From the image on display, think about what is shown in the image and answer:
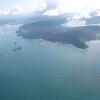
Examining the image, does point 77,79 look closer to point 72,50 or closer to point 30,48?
point 72,50

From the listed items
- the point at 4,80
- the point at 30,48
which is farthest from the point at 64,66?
the point at 30,48

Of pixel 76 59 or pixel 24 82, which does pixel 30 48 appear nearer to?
pixel 76 59

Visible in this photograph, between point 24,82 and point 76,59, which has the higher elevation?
point 76,59

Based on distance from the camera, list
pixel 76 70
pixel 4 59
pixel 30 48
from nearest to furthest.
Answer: pixel 76 70 → pixel 4 59 → pixel 30 48

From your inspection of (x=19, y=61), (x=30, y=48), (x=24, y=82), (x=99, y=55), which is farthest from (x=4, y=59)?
(x=99, y=55)

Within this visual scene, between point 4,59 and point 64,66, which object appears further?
point 4,59

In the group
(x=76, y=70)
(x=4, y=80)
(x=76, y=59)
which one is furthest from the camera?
(x=76, y=59)

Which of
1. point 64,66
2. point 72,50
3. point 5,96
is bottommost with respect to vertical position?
point 5,96
